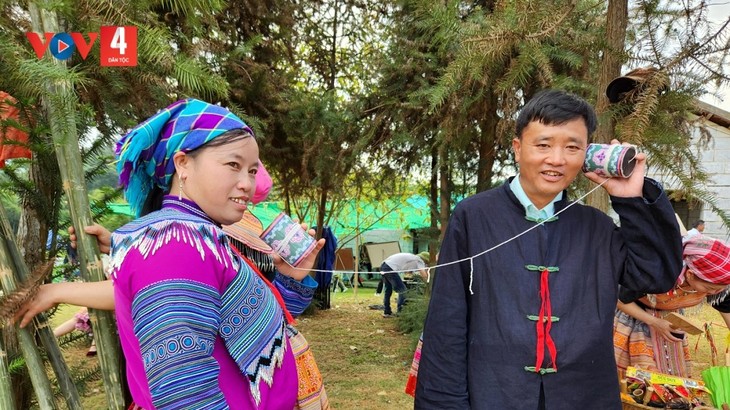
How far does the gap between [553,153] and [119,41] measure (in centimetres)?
130

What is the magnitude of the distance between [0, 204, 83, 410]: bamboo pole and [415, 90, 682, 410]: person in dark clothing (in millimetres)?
1028

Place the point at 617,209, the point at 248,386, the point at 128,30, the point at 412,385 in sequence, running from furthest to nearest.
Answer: the point at 412,385 → the point at 617,209 → the point at 128,30 → the point at 248,386

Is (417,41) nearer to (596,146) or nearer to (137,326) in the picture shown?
(596,146)

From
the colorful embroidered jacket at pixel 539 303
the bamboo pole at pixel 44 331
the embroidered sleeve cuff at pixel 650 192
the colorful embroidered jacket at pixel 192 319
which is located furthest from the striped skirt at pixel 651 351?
the bamboo pole at pixel 44 331

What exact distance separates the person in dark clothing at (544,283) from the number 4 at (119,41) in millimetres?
1127

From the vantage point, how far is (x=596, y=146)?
1.68m

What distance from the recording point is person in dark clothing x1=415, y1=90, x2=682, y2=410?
1629mm

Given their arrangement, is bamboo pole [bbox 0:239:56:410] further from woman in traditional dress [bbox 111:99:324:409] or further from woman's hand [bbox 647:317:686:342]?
woman's hand [bbox 647:317:686:342]

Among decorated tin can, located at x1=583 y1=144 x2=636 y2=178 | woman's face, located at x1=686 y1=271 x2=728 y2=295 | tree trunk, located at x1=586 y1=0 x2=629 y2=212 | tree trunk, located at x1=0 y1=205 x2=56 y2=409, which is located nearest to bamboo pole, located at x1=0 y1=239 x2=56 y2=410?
tree trunk, located at x1=0 y1=205 x2=56 y2=409

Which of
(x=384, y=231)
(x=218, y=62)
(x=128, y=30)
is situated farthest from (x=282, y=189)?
(x=384, y=231)

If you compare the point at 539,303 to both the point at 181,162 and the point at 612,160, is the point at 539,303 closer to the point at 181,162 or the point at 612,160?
the point at 612,160

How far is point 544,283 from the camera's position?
1683mm

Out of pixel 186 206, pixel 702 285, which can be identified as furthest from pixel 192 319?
pixel 702 285

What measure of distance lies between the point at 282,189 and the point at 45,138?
5738 millimetres
